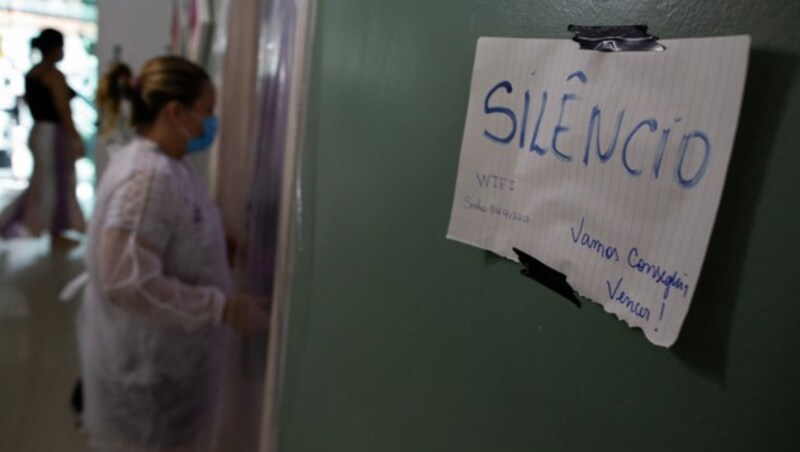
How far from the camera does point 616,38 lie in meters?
0.42

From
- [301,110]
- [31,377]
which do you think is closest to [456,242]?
[301,110]

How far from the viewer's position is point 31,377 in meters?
2.33

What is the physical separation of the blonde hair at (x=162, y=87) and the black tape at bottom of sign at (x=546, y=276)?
1.14 meters

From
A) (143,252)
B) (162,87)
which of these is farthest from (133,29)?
(143,252)

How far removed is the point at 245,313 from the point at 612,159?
1.06m

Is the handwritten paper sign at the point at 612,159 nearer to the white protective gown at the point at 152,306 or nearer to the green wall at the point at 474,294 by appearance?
the green wall at the point at 474,294

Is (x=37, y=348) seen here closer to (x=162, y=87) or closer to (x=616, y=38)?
(x=162, y=87)

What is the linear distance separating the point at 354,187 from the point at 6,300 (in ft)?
9.48

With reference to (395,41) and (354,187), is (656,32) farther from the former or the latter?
(354,187)

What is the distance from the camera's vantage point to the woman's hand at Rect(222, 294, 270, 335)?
1300mm

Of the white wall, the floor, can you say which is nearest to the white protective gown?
the floor

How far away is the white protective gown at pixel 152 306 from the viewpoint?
3.85ft

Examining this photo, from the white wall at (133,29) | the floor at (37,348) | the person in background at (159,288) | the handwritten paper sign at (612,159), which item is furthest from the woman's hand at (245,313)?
the white wall at (133,29)

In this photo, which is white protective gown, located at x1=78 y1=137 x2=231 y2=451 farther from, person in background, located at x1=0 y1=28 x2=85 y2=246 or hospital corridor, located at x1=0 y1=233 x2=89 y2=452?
person in background, located at x1=0 y1=28 x2=85 y2=246
